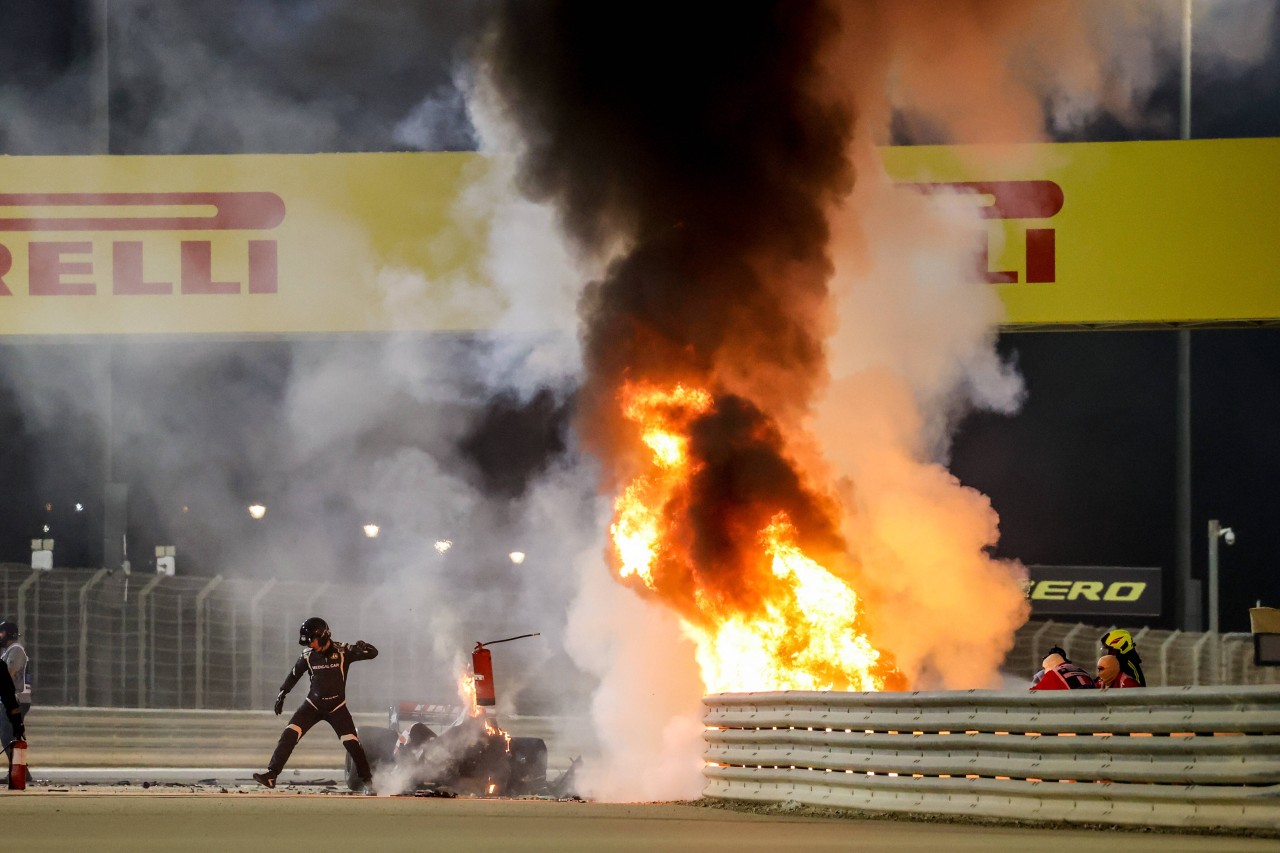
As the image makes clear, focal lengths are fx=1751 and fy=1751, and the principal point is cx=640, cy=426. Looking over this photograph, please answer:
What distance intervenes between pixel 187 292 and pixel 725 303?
28.8 ft

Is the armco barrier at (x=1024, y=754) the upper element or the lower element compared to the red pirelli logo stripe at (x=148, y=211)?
lower

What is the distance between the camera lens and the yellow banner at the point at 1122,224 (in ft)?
69.1

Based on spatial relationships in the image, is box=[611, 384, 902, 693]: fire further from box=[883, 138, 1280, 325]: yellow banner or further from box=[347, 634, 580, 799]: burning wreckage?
box=[883, 138, 1280, 325]: yellow banner

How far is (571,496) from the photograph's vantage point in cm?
2880

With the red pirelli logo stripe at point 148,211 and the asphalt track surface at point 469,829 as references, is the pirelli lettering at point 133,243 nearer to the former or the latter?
the red pirelli logo stripe at point 148,211

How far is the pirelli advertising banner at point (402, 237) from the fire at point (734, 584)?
230 inches

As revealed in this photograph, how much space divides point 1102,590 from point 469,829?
84.1 feet

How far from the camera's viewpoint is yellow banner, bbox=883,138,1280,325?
21.1 m

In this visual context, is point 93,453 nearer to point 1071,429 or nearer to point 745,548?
point 1071,429

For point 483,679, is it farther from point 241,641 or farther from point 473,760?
point 241,641

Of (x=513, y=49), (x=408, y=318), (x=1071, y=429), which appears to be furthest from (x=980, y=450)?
(x=513, y=49)

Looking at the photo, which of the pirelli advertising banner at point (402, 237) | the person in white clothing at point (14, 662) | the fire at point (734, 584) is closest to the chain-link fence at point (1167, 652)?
the pirelli advertising banner at point (402, 237)

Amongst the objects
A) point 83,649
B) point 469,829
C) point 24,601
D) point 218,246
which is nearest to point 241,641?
point 83,649

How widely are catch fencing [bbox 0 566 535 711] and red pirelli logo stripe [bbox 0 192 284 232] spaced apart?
15.0 ft
